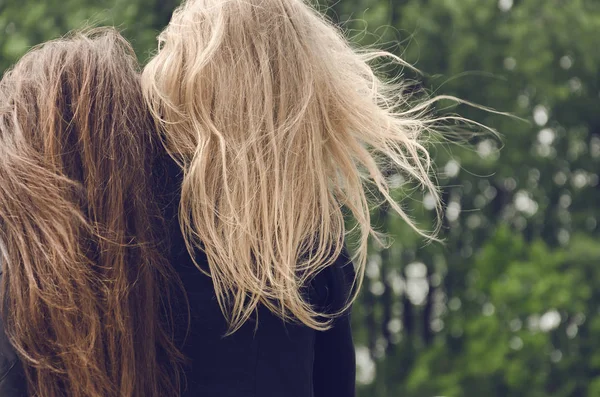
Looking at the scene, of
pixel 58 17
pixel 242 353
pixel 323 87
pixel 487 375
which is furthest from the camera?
pixel 487 375

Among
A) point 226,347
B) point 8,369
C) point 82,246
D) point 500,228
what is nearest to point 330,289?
point 226,347

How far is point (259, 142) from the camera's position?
1.59m

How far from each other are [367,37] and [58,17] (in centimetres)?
127

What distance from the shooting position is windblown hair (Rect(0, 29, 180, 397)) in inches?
55.6

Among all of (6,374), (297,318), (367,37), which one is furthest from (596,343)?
(6,374)

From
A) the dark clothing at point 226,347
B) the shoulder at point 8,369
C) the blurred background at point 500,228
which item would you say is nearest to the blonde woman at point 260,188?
the dark clothing at point 226,347

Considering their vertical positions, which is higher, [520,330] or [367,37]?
[367,37]

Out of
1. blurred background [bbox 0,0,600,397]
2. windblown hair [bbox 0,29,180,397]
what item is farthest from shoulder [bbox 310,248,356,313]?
blurred background [bbox 0,0,600,397]

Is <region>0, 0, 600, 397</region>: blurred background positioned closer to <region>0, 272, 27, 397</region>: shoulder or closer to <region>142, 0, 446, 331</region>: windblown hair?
<region>142, 0, 446, 331</region>: windblown hair

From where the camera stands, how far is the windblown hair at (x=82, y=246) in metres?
1.41

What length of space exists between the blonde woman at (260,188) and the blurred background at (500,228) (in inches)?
91.9

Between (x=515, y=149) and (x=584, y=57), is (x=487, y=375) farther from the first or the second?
(x=584, y=57)

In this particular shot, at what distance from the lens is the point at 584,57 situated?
13.8 feet

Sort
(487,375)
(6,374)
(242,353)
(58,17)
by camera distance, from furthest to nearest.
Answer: (487,375) → (58,17) → (242,353) → (6,374)
